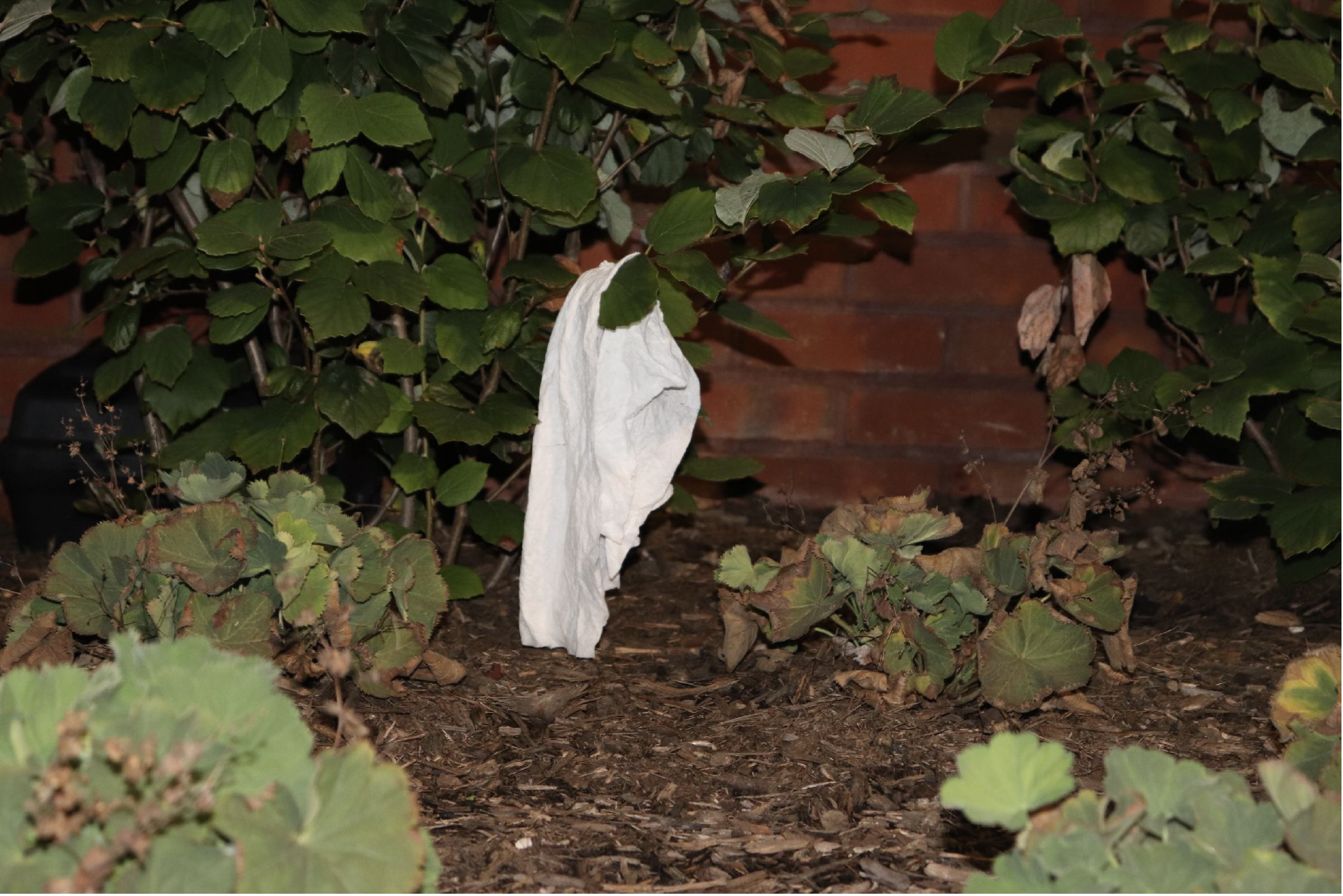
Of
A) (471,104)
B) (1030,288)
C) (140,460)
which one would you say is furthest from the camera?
(1030,288)

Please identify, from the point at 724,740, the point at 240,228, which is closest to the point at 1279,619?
the point at 724,740

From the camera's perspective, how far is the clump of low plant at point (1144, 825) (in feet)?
3.01

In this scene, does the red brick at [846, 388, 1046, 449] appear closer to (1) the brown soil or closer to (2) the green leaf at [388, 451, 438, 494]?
(1) the brown soil

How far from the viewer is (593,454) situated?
6.79 ft

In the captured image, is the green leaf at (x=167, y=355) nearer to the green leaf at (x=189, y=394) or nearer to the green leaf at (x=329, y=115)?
the green leaf at (x=189, y=394)

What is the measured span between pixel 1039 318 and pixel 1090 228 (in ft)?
0.72

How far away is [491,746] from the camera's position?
71.7 inches

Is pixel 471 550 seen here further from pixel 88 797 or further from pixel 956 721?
pixel 88 797

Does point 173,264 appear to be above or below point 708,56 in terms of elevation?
below

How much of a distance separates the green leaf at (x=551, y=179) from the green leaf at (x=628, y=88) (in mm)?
114

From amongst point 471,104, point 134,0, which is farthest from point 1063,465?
point 134,0

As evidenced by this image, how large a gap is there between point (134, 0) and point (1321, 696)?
6.32ft

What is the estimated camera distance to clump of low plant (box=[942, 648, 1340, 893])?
3.01ft

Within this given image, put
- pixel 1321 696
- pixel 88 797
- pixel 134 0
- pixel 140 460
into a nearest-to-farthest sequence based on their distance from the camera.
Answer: pixel 88 797 < pixel 1321 696 < pixel 134 0 < pixel 140 460
